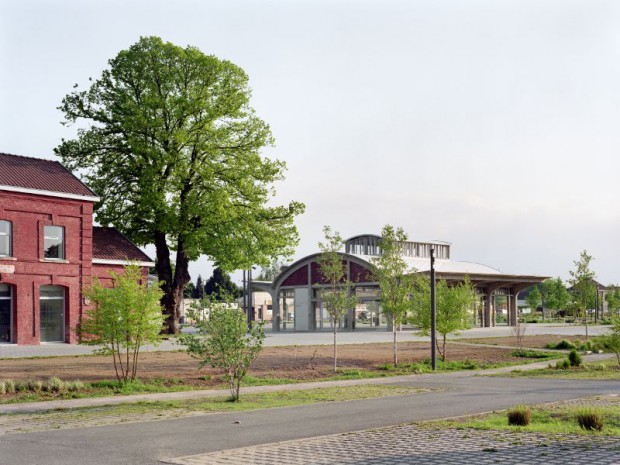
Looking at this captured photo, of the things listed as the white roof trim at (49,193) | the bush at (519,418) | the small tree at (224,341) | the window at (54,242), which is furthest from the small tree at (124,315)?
the window at (54,242)

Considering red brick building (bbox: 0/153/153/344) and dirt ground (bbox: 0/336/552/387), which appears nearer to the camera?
dirt ground (bbox: 0/336/552/387)

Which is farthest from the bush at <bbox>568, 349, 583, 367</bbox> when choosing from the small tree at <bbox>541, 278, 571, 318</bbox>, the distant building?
the small tree at <bbox>541, 278, 571, 318</bbox>

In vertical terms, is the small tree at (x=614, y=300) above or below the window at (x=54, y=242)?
below

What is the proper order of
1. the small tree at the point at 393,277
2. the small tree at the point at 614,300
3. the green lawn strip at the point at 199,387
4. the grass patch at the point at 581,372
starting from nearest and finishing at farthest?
the green lawn strip at the point at 199,387 → the grass patch at the point at 581,372 → the small tree at the point at 393,277 → the small tree at the point at 614,300

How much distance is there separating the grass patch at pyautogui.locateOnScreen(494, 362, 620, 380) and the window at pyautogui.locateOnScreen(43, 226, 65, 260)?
2341cm

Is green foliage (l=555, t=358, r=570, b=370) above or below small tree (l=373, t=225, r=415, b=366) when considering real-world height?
below

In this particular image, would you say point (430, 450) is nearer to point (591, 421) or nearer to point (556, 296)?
point (591, 421)

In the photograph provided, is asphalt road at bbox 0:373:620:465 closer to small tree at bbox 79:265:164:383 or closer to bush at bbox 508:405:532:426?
bush at bbox 508:405:532:426

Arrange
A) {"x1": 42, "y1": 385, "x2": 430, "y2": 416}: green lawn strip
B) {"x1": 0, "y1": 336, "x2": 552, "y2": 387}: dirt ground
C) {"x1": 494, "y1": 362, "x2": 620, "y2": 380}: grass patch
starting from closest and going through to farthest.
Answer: {"x1": 42, "y1": 385, "x2": 430, "y2": 416}: green lawn strip → {"x1": 0, "y1": 336, "x2": 552, "y2": 387}: dirt ground → {"x1": 494, "y1": 362, "x2": 620, "y2": 380}: grass patch

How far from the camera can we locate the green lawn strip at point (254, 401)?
17.9m

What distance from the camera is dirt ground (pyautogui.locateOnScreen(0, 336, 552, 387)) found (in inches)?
990

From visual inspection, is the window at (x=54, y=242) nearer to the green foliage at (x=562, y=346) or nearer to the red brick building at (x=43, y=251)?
the red brick building at (x=43, y=251)

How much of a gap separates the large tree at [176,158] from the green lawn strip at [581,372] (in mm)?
21270

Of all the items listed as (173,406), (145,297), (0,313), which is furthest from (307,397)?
(0,313)
